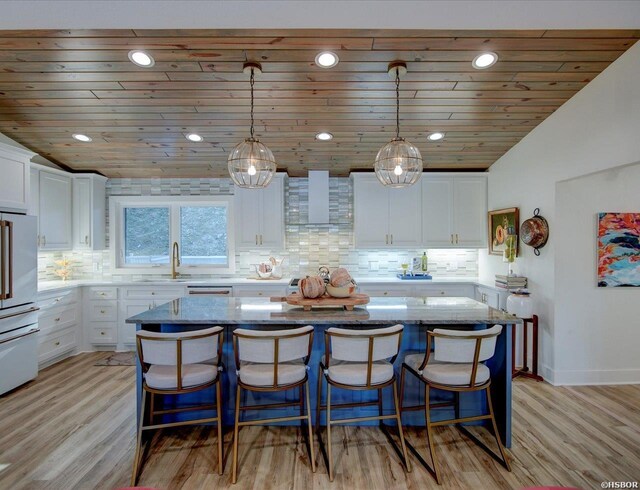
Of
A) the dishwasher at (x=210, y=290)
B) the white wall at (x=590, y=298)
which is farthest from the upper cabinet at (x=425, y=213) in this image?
the dishwasher at (x=210, y=290)

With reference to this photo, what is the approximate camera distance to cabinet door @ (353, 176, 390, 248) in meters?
4.80

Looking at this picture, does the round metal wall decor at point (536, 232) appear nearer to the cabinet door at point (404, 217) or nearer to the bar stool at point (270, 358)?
the cabinet door at point (404, 217)

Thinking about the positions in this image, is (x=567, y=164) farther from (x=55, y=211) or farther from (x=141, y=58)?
(x=55, y=211)

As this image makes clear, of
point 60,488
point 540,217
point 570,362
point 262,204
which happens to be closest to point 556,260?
point 540,217

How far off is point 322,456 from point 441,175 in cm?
388

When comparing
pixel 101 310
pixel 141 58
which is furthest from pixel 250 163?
pixel 101 310

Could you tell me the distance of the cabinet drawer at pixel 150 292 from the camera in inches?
178

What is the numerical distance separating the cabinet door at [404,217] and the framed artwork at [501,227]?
97 cm

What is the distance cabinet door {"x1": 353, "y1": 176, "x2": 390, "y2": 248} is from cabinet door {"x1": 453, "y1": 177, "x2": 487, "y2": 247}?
1000 millimetres

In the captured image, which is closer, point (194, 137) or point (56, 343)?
point (194, 137)

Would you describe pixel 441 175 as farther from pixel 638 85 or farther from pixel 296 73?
pixel 296 73

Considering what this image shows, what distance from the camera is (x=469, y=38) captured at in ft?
8.40

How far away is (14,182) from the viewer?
11.3 ft

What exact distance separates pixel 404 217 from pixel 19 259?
4476mm
